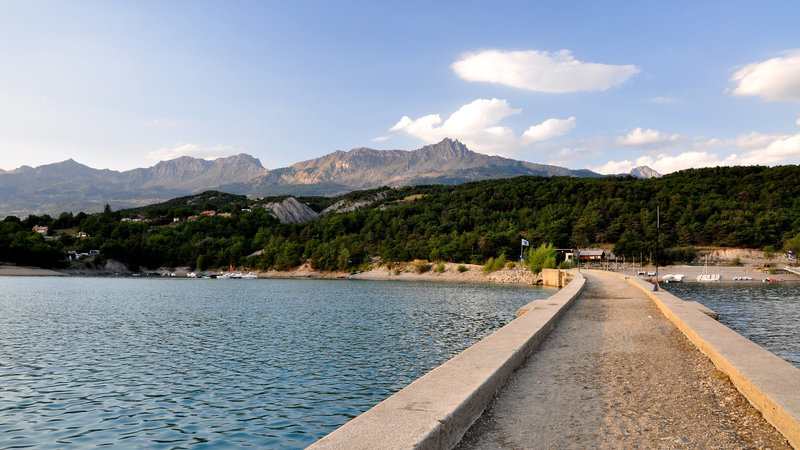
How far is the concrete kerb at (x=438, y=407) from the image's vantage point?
5156 mm

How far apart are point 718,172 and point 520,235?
105 m

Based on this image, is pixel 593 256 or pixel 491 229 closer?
pixel 593 256

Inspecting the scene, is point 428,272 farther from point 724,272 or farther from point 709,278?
point 724,272

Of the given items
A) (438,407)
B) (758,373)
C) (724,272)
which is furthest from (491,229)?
(438,407)

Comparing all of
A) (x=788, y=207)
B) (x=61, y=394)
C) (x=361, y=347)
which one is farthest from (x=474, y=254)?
(x=61, y=394)

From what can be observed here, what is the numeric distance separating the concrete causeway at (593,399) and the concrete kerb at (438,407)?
0.06 feet

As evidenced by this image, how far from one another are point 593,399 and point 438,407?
3400mm

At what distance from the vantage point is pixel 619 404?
7910 millimetres

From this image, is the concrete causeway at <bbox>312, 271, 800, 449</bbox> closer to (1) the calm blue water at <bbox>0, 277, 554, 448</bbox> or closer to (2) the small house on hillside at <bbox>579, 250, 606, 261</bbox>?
(1) the calm blue water at <bbox>0, 277, 554, 448</bbox>

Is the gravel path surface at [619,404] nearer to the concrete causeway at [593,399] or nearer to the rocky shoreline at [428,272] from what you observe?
the concrete causeway at [593,399]

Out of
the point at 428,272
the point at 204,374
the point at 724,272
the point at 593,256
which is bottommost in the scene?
the point at 428,272

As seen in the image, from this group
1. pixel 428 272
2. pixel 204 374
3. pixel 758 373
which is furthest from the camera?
pixel 428 272

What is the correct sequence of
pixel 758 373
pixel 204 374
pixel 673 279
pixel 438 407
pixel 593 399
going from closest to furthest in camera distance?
pixel 438 407 → pixel 593 399 → pixel 758 373 → pixel 204 374 → pixel 673 279

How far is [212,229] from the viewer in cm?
18900
